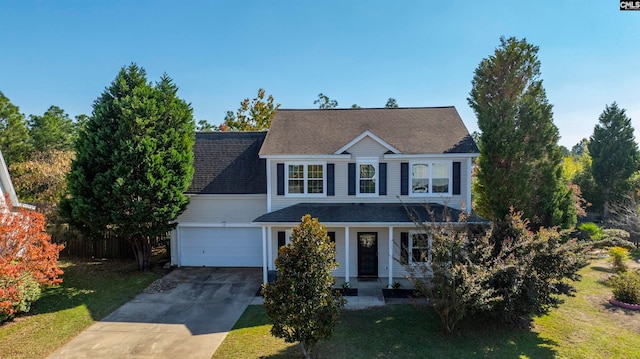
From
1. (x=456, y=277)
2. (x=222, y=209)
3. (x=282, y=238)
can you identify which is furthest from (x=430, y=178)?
(x=222, y=209)

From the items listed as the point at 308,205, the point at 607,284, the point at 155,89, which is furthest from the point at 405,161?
the point at 155,89

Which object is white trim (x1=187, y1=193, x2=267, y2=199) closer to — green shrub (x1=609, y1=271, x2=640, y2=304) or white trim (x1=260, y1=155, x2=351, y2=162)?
white trim (x1=260, y1=155, x2=351, y2=162)

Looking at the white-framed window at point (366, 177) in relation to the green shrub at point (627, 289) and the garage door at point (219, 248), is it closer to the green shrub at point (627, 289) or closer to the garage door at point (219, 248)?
the garage door at point (219, 248)

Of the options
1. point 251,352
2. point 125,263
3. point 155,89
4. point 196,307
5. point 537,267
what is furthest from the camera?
point 125,263

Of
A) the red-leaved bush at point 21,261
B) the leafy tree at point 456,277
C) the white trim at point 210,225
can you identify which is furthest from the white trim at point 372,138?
the red-leaved bush at point 21,261

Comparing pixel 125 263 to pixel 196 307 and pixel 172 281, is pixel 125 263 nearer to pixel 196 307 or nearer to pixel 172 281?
pixel 172 281

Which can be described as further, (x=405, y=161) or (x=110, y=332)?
(x=405, y=161)
